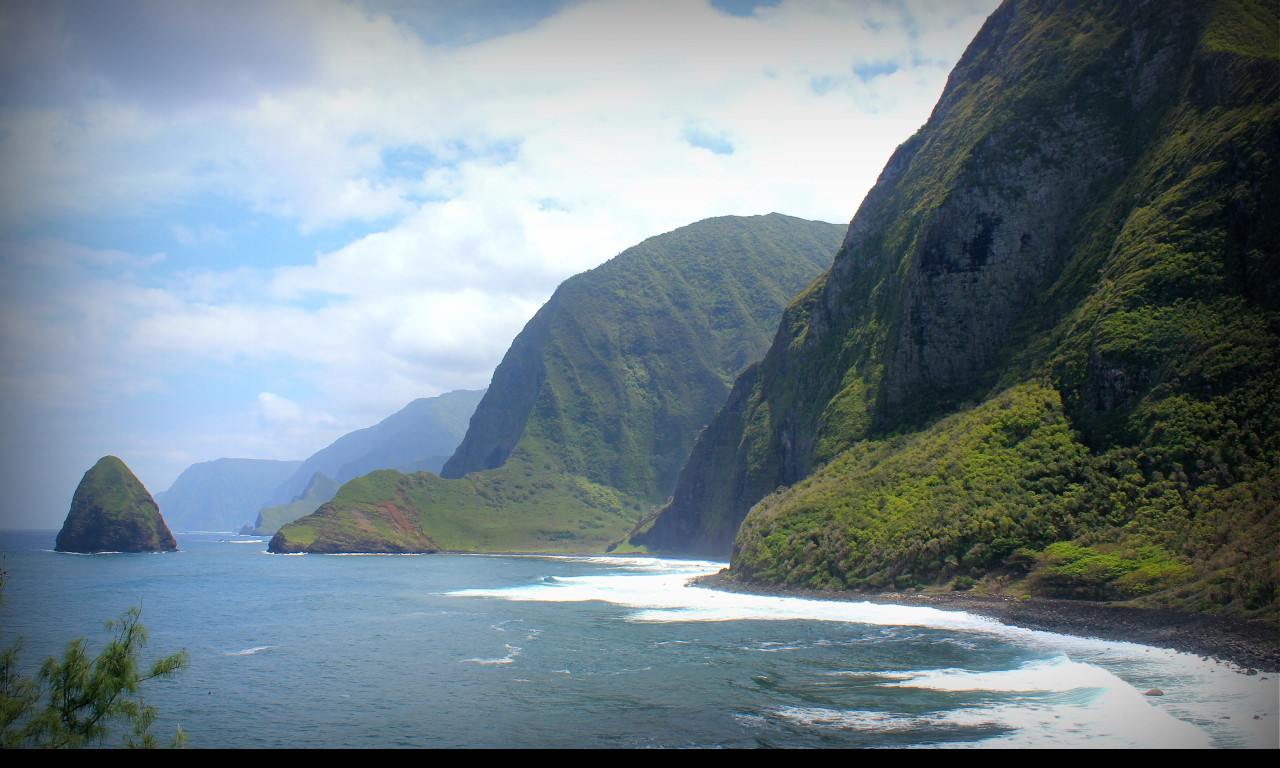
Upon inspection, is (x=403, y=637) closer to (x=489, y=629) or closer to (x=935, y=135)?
(x=489, y=629)

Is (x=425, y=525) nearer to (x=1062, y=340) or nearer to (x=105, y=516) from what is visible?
(x=105, y=516)

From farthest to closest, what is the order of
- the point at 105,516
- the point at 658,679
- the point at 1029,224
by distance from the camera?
the point at 105,516, the point at 1029,224, the point at 658,679

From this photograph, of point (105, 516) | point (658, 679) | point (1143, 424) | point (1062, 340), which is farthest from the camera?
point (105, 516)

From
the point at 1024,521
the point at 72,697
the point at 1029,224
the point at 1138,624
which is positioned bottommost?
the point at 1138,624

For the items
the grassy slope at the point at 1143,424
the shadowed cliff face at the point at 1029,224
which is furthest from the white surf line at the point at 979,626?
the shadowed cliff face at the point at 1029,224

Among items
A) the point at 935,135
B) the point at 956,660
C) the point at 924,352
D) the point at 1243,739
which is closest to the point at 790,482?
the point at 924,352

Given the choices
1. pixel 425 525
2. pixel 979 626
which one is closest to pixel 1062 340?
pixel 979 626

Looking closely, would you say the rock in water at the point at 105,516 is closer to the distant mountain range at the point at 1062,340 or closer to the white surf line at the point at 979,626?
the white surf line at the point at 979,626
